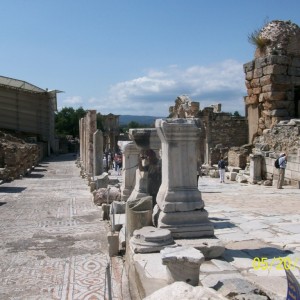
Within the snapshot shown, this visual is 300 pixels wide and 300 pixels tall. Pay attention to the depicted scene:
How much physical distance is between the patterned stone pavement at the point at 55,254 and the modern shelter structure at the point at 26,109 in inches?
1218

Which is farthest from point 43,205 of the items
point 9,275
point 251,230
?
point 251,230

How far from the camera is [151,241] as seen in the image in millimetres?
5172

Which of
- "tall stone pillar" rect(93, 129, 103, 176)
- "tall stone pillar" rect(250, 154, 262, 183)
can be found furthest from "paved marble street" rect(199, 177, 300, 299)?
"tall stone pillar" rect(93, 129, 103, 176)

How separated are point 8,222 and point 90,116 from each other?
1235cm

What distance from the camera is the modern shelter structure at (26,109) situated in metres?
42.0

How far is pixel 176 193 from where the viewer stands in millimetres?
5703

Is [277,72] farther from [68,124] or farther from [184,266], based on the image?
[68,124]

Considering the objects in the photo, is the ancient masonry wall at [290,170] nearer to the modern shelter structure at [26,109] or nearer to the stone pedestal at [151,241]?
the stone pedestal at [151,241]

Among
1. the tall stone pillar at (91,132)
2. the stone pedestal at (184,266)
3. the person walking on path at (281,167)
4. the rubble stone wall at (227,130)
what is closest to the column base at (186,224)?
the stone pedestal at (184,266)

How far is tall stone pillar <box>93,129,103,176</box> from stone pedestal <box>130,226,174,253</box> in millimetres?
13957

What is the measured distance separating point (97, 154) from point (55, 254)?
1231cm

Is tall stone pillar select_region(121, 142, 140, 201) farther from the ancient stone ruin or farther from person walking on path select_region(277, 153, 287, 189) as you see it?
the ancient stone ruin

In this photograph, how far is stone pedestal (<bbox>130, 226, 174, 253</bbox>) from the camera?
5.13 metres
